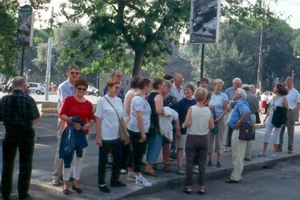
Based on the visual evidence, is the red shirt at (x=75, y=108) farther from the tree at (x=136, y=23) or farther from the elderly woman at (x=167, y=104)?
the tree at (x=136, y=23)

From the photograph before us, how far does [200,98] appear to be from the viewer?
31.3ft

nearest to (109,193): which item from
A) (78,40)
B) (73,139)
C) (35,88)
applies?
(73,139)

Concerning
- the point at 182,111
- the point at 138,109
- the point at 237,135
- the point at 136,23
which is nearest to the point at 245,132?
the point at 237,135

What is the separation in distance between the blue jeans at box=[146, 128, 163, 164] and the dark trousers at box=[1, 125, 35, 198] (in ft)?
8.28

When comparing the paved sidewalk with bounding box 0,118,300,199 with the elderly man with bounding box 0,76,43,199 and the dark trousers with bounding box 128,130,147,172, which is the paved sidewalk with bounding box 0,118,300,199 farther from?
the elderly man with bounding box 0,76,43,199

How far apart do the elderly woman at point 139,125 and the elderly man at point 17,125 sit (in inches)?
70.3

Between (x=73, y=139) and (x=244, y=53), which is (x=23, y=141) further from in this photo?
(x=244, y=53)

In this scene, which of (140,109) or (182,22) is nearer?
(140,109)

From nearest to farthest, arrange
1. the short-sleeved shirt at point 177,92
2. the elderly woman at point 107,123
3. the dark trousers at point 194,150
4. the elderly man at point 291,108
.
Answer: the elderly woman at point 107,123 → the dark trousers at point 194,150 → the short-sleeved shirt at point 177,92 → the elderly man at point 291,108

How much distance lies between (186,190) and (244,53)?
75183 mm

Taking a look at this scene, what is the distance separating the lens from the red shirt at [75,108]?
830 centimetres

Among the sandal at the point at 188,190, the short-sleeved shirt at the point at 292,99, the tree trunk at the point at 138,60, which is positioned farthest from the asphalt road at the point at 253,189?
the tree trunk at the point at 138,60

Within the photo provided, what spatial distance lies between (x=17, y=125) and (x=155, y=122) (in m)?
2.76

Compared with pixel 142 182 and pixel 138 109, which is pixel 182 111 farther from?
pixel 142 182
